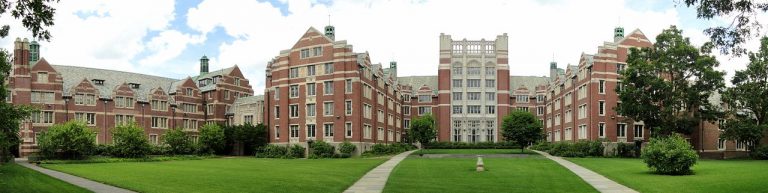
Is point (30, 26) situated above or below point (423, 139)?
above

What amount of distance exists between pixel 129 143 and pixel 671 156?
5272 cm

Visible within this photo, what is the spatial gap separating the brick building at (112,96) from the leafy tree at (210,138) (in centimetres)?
871

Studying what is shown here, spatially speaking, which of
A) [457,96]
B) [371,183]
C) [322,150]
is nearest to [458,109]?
[457,96]

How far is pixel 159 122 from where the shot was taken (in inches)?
3487

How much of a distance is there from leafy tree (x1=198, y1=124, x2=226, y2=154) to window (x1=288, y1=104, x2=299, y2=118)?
32.3 feet

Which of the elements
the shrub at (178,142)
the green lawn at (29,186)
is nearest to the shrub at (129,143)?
the shrub at (178,142)

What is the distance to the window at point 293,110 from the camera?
7619 cm

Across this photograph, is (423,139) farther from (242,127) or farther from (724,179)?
(724,179)

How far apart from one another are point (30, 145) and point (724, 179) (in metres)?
67.9

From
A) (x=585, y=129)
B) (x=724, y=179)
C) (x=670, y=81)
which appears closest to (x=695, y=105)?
(x=670, y=81)

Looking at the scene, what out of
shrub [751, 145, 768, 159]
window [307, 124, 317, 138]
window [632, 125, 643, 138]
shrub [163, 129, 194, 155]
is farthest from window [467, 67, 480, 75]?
shrub [751, 145, 768, 159]

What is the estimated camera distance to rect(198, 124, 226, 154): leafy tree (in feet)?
257

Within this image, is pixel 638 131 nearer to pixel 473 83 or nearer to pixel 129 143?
pixel 473 83

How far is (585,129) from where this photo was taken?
246 feet
